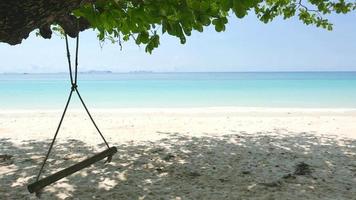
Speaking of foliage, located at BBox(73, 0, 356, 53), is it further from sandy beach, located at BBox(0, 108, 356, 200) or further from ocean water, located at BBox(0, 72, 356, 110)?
ocean water, located at BBox(0, 72, 356, 110)

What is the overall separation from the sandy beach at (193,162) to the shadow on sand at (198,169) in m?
0.01

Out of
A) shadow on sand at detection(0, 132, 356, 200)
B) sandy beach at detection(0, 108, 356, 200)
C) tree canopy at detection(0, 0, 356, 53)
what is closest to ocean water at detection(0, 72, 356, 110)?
sandy beach at detection(0, 108, 356, 200)

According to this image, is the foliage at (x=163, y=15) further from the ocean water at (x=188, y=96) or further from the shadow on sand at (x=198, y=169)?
the ocean water at (x=188, y=96)

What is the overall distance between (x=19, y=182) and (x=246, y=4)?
481 centimetres

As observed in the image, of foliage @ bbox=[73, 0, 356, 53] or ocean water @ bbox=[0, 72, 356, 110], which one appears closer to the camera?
foliage @ bbox=[73, 0, 356, 53]

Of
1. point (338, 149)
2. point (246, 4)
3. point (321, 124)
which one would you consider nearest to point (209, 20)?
point (246, 4)

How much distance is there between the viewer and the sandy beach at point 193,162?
5449 mm

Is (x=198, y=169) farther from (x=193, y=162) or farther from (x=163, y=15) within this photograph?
(x=163, y=15)

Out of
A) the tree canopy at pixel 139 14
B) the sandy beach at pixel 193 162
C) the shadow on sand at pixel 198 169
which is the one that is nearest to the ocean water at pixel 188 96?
the sandy beach at pixel 193 162

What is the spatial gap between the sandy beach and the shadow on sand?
0.5 inches

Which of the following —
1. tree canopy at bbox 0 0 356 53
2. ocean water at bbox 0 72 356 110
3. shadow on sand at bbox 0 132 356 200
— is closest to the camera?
tree canopy at bbox 0 0 356 53

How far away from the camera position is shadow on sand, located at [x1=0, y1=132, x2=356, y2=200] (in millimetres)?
5402

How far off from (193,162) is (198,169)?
1.63 feet

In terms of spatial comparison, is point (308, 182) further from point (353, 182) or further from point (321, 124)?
point (321, 124)
